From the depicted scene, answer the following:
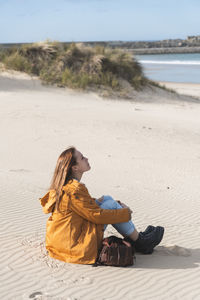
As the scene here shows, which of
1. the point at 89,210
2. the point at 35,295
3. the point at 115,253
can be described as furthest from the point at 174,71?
the point at 35,295

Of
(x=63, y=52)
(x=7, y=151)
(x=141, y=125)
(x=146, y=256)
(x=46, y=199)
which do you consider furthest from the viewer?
(x=63, y=52)

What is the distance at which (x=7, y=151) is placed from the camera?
11117mm

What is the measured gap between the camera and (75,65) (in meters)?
20.4

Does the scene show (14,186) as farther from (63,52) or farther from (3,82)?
(63,52)

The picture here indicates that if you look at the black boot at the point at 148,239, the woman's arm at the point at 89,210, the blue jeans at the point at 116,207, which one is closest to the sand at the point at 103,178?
the black boot at the point at 148,239

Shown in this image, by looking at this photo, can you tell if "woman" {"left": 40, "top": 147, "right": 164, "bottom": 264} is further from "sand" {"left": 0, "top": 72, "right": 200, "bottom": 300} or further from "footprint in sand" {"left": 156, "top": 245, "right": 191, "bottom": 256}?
"footprint in sand" {"left": 156, "top": 245, "right": 191, "bottom": 256}

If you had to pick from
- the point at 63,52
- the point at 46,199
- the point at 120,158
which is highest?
the point at 63,52

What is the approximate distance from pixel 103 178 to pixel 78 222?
15.7 ft

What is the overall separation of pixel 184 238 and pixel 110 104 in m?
12.2

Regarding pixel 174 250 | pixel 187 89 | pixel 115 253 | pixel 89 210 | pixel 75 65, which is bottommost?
pixel 187 89

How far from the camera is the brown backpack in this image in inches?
184

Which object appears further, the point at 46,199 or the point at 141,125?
the point at 141,125

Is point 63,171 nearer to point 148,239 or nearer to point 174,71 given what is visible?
point 148,239

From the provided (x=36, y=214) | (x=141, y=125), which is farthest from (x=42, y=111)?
(x=36, y=214)
